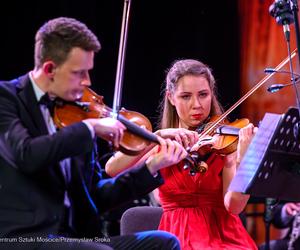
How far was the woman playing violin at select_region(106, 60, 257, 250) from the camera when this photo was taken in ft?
8.05

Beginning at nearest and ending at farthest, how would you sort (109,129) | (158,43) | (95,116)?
(109,129) → (95,116) → (158,43)

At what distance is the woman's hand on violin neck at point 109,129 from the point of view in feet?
5.88

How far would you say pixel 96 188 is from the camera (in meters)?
2.13

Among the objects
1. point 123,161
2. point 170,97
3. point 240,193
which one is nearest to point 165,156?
point 240,193

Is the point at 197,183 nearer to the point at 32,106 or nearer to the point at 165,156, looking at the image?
the point at 165,156

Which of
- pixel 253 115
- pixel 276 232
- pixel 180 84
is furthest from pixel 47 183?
pixel 276 232

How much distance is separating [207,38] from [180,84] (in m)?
2.21

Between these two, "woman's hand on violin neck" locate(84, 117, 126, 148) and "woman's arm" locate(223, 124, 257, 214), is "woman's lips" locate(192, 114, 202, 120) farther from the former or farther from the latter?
"woman's hand on violin neck" locate(84, 117, 126, 148)

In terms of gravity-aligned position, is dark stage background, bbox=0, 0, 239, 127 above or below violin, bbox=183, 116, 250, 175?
above

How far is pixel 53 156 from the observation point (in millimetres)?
1702

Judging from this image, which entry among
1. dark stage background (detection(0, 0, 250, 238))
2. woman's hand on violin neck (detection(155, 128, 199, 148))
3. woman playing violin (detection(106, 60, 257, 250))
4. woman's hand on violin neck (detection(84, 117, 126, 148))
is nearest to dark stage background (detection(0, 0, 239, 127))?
dark stage background (detection(0, 0, 250, 238))

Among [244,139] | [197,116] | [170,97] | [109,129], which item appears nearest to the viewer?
[109,129]

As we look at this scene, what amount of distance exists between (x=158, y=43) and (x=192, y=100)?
7.60ft

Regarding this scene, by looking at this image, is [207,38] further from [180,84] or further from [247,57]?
[180,84]
